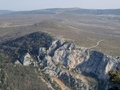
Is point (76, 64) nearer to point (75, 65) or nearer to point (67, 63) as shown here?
point (75, 65)

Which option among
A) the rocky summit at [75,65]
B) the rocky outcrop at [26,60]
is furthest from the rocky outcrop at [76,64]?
the rocky outcrop at [26,60]

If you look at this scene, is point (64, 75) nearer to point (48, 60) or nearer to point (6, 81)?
point (48, 60)

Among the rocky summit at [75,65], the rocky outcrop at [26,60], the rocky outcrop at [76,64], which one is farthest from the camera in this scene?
the rocky outcrop at [26,60]

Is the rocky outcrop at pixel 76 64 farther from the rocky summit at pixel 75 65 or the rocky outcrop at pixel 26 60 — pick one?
the rocky outcrop at pixel 26 60

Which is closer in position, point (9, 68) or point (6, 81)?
point (6, 81)

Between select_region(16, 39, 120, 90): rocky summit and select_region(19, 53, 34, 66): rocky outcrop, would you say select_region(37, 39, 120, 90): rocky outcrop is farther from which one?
select_region(19, 53, 34, 66): rocky outcrop

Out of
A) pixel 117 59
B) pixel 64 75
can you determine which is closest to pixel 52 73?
pixel 64 75

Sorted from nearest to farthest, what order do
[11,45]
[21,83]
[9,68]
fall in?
[21,83] < [9,68] < [11,45]

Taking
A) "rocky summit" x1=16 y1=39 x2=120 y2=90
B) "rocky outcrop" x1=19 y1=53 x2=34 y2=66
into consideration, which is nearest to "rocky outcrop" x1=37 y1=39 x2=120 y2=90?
"rocky summit" x1=16 y1=39 x2=120 y2=90

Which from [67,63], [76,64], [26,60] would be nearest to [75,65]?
[76,64]

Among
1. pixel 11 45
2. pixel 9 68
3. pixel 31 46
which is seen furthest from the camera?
pixel 11 45
